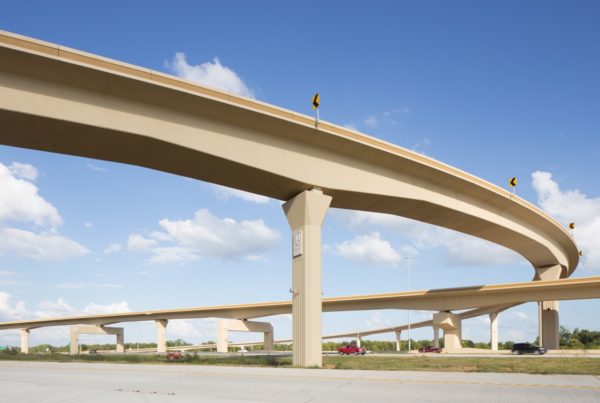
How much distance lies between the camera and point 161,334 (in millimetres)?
77500

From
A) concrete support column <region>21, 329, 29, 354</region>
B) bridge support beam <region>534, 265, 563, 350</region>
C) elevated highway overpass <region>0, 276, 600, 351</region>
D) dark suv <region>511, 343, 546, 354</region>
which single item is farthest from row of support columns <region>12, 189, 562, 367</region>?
concrete support column <region>21, 329, 29, 354</region>

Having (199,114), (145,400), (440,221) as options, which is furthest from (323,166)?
(145,400)

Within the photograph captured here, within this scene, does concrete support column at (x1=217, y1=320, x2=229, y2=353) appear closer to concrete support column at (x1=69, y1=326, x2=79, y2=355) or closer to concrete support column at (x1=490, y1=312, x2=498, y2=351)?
concrete support column at (x1=69, y1=326, x2=79, y2=355)

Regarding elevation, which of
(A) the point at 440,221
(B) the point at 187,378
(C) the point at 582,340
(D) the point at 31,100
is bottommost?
(C) the point at 582,340

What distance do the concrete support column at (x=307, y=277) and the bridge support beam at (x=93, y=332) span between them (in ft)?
239

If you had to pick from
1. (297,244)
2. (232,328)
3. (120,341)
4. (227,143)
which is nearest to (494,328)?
(232,328)

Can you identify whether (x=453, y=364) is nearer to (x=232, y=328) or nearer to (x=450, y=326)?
(x=450, y=326)

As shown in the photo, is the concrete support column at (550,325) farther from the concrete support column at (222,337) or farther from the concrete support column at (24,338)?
the concrete support column at (24,338)

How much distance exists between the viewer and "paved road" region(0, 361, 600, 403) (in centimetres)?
1198

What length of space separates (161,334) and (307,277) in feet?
192

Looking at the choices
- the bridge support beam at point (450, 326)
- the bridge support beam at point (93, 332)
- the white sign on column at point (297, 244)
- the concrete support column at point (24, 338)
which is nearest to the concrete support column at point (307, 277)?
the white sign on column at point (297, 244)

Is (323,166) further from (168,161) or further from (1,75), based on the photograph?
(1,75)

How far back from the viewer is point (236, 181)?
84.5ft

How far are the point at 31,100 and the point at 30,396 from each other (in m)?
10.9
